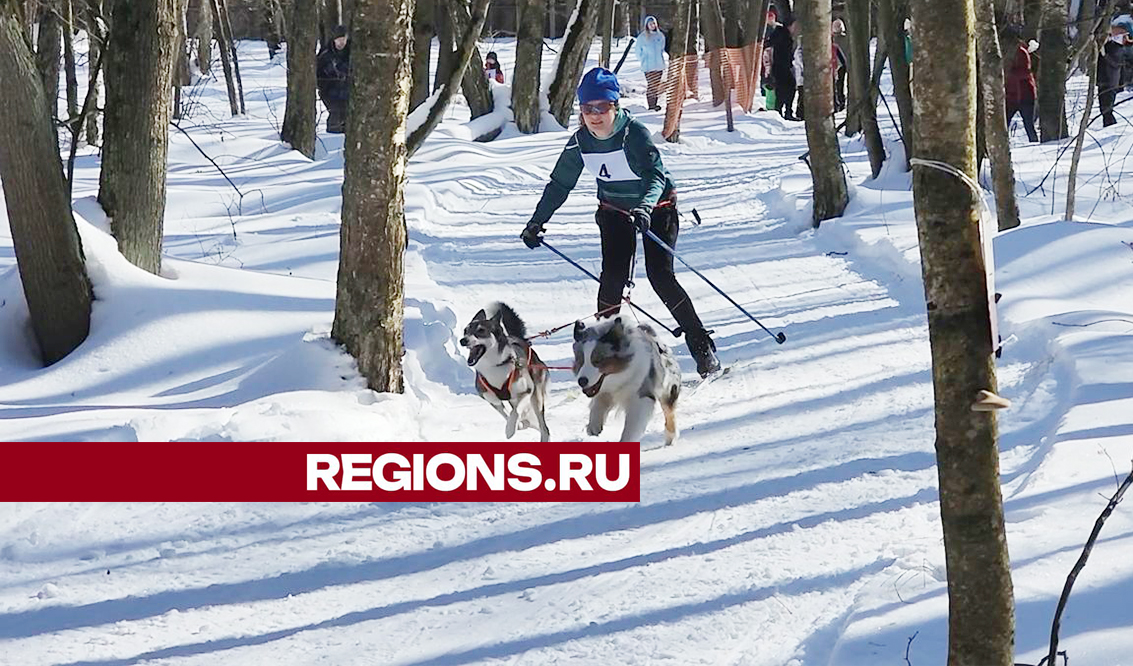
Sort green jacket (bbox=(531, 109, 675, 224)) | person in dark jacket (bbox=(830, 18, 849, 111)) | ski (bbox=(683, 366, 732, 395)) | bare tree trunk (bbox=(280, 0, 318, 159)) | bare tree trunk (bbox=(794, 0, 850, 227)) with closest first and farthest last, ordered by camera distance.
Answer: green jacket (bbox=(531, 109, 675, 224))
ski (bbox=(683, 366, 732, 395))
bare tree trunk (bbox=(794, 0, 850, 227))
bare tree trunk (bbox=(280, 0, 318, 159))
person in dark jacket (bbox=(830, 18, 849, 111))

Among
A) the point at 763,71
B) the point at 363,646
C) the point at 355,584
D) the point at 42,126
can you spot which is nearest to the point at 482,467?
the point at 355,584

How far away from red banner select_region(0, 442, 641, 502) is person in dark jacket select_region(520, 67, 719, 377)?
56.4 inches

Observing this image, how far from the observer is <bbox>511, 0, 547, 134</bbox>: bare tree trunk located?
72.4 feet

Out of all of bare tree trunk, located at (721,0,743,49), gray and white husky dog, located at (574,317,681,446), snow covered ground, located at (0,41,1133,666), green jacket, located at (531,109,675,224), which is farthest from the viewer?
bare tree trunk, located at (721,0,743,49)

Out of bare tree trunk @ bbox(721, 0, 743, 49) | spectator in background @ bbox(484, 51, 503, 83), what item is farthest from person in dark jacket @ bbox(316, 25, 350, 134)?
spectator in background @ bbox(484, 51, 503, 83)

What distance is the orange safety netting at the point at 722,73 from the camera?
2480 centimetres

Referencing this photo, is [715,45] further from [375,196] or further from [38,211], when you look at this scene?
[375,196]

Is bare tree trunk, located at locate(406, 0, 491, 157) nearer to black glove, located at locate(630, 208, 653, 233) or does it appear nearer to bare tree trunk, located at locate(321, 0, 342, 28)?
black glove, located at locate(630, 208, 653, 233)

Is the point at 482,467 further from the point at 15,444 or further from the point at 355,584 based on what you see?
the point at 15,444

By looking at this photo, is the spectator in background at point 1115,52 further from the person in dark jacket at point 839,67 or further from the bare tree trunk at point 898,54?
the bare tree trunk at point 898,54

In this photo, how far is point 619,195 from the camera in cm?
757

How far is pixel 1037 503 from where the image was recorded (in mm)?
4969

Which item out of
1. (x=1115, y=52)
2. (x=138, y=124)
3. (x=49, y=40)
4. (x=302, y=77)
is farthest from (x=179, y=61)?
(x=1115, y=52)

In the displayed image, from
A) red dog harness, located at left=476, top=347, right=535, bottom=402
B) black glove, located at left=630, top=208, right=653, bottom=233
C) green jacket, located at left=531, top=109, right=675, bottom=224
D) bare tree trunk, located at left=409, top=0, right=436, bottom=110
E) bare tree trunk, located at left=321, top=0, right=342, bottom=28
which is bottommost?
red dog harness, located at left=476, top=347, right=535, bottom=402
